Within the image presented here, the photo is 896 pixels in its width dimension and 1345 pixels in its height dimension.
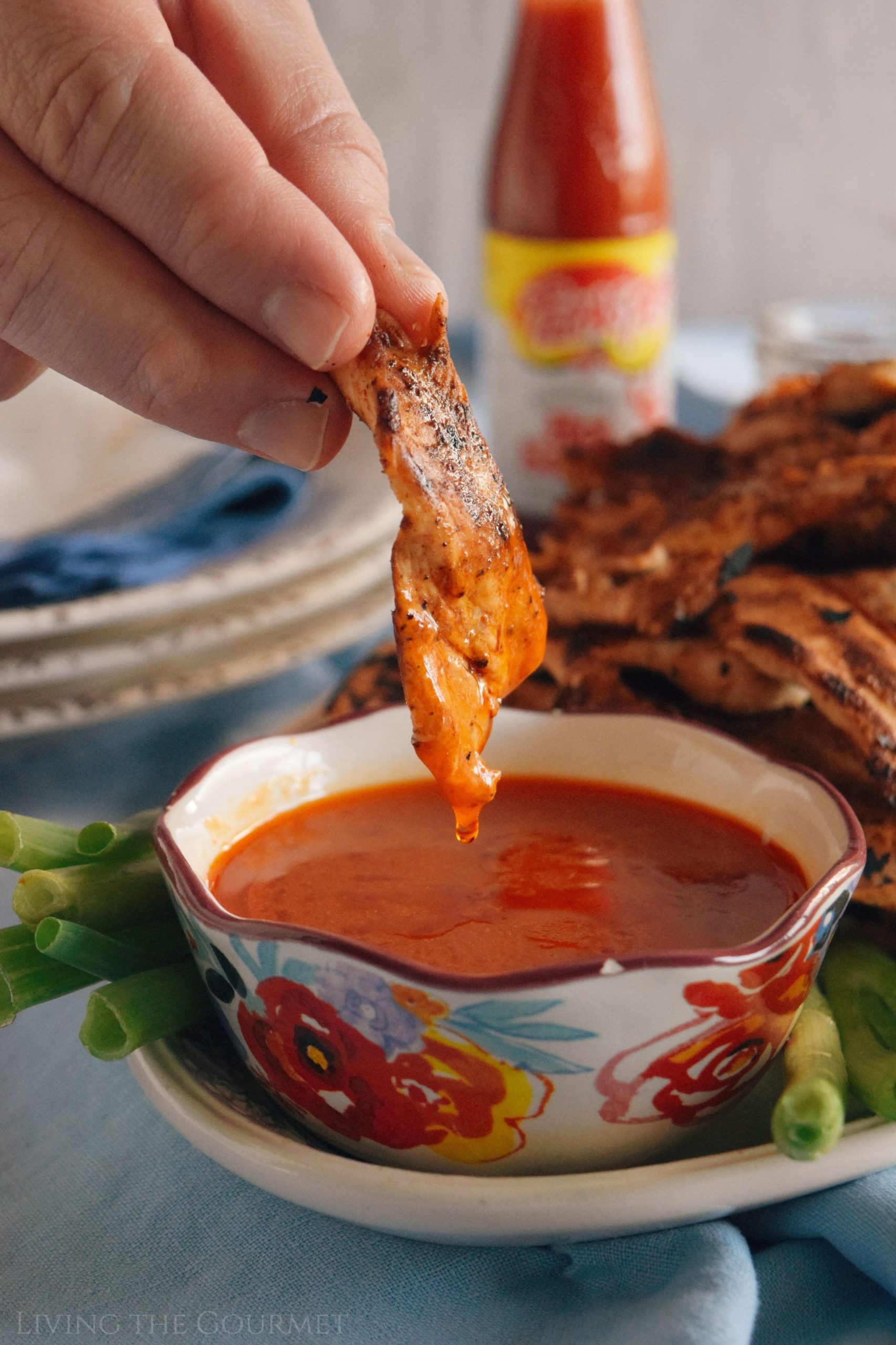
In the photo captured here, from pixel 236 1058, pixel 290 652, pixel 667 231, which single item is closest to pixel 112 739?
pixel 290 652

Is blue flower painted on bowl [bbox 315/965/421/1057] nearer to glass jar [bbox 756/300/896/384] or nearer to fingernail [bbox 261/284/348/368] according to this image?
fingernail [bbox 261/284/348/368]

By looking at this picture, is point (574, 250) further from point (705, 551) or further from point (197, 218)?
point (197, 218)

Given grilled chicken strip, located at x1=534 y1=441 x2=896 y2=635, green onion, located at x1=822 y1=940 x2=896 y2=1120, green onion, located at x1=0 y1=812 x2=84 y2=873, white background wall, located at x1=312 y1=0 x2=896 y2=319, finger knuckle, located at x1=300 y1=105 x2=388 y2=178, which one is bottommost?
white background wall, located at x1=312 y1=0 x2=896 y2=319

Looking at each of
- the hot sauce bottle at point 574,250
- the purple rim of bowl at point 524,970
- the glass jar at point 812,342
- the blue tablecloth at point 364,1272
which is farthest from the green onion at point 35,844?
the glass jar at point 812,342

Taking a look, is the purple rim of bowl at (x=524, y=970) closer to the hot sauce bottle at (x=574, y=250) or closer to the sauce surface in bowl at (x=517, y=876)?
the sauce surface in bowl at (x=517, y=876)

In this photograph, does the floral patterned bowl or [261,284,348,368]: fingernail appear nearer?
the floral patterned bowl

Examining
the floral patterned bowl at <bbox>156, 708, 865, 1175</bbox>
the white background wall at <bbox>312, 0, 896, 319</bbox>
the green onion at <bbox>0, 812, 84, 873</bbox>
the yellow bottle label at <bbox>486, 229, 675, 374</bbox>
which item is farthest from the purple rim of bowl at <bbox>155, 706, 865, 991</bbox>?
the white background wall at <bbox>312, 0, 896, 319</bbox>

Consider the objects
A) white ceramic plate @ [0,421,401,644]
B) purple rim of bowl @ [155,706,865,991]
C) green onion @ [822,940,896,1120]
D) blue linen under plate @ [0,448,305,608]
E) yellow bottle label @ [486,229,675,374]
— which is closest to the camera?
purple rim of bowl @ [155,706,865,991]
